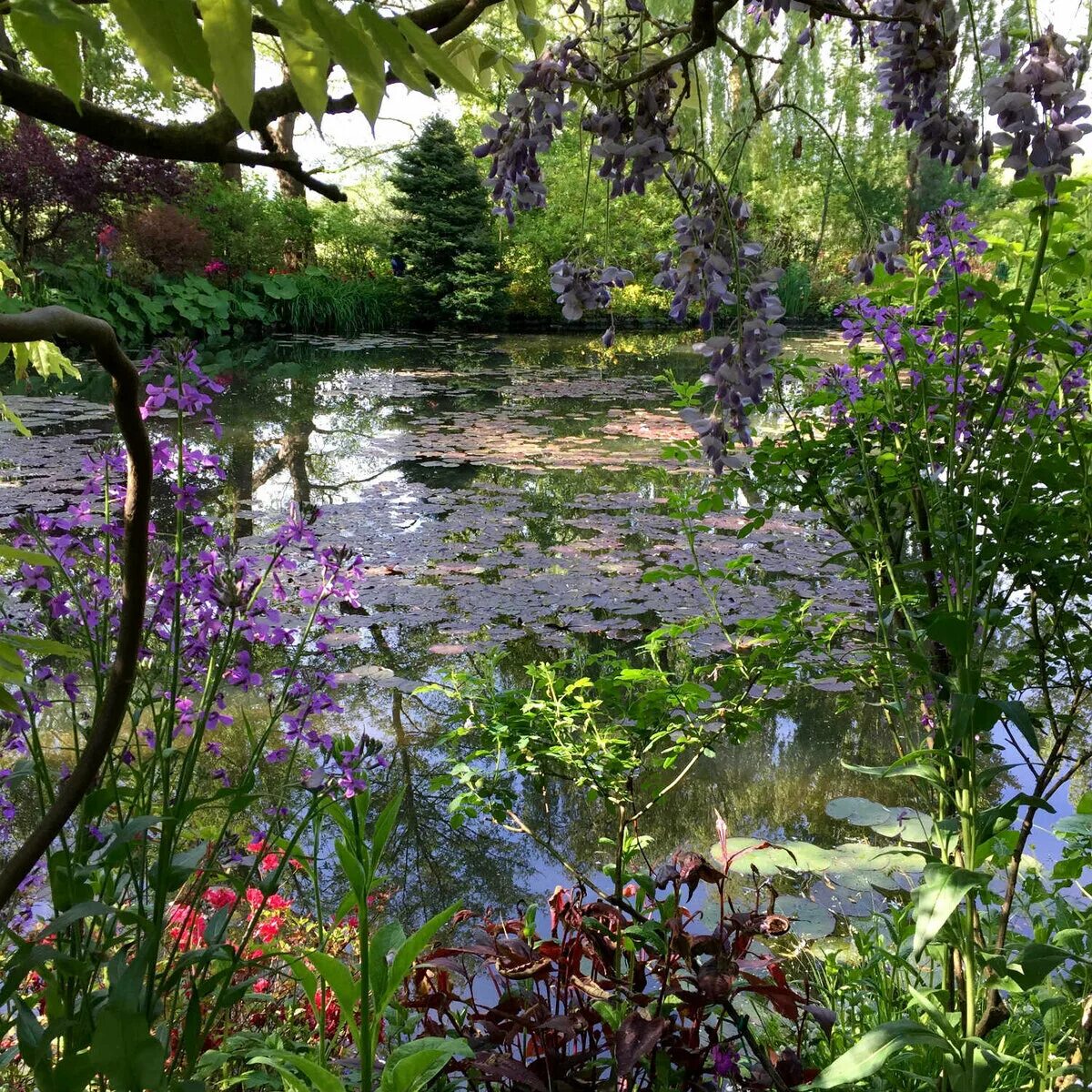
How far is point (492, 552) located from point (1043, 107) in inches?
146

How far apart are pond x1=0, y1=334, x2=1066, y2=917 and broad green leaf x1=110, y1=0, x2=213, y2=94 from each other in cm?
159

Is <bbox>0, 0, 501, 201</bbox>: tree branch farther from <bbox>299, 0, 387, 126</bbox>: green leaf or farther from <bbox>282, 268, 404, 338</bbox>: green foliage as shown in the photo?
<bbox>282, 268, 404, 338</bbox>: green foliage

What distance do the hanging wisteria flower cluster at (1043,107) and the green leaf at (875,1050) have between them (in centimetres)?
95

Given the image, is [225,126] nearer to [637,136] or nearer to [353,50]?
[637,136]

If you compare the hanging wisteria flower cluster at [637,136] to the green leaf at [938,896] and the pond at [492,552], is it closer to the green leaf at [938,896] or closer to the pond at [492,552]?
the green leaf at [938,896]

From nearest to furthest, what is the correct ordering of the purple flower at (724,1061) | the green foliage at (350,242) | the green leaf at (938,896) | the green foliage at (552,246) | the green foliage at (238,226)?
the green leaf at (938,896)
the purple flower at (724,1061)
the green foliage at (238,226)
the green foliage at (552,246)
the green foliage at (350,242)

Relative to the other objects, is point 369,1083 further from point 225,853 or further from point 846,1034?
point 846,1034

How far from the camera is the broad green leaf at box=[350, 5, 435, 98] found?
0.69 metres

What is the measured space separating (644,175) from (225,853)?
1226 millimetres

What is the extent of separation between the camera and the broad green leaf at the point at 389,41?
69 cm

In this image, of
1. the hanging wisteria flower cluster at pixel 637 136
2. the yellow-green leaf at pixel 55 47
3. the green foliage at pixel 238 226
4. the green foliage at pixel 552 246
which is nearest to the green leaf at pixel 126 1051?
the yellow-green leaf at pixel 55 47

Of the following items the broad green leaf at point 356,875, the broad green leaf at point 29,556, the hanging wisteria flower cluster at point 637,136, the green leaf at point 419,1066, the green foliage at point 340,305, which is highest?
the green foliage at point 340,305

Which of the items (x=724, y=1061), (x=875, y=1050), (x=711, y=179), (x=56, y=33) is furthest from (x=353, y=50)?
(x=724, y=1061)

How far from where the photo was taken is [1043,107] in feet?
3.52
